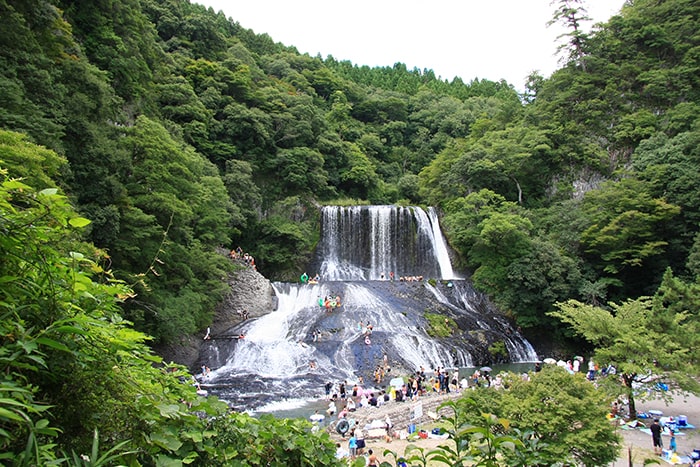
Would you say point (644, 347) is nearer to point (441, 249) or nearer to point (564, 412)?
point (564, 412)

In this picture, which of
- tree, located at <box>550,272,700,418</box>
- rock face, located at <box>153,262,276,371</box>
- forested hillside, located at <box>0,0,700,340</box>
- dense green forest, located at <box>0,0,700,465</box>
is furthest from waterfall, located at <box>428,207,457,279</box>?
tree, located at <box>550,272,700,418</box>

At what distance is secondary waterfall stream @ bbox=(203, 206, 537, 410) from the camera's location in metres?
17.4

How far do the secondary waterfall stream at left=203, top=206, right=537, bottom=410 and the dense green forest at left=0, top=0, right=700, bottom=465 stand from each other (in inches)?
77.4

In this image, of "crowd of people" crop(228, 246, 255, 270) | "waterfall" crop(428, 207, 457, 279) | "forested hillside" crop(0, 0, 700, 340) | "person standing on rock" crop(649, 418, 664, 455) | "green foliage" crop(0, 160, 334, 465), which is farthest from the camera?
"waterfall" crop(428, 207, 457, 279)

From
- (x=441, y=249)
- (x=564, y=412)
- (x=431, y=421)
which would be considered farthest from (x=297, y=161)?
(x=564, y=412)

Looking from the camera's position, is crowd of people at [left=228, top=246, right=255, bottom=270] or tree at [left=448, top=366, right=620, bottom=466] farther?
crowd of people at [left=228, top=246, right=255, bottom=270]

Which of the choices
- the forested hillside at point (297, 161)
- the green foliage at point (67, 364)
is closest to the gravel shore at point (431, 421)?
the forested hillside at point (297, 161)

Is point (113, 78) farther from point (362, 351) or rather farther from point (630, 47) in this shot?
point (630, 47)

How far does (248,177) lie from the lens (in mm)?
28656

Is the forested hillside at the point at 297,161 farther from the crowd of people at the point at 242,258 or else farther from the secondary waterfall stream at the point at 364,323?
the secondary waterfall stream at the point at 364,323

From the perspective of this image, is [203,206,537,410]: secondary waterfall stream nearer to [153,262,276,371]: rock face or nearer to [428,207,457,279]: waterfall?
[428,207,457,279]: waterfall

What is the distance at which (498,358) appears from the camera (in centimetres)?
2094

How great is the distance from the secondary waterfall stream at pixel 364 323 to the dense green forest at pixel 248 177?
1.97 m

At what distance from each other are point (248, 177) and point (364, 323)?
13.9m
